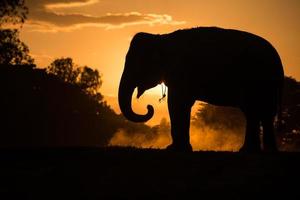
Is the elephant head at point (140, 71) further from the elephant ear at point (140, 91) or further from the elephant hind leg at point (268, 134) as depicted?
the elephant hind leg at point (268, 134)

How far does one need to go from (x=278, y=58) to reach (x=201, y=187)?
7.18 m

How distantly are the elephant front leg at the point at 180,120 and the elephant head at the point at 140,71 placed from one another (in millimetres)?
1082

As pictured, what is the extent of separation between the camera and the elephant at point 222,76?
15.7 metres

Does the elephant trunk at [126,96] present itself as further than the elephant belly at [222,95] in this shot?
Yes

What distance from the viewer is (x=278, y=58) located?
53.4 ft

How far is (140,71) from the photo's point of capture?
56.3 feet

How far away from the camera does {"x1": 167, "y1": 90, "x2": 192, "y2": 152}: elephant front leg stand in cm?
1562

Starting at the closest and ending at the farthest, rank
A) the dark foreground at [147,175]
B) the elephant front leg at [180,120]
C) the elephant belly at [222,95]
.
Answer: the dark foreground at [147,175] → the elephant front leg at [180,120] → the elephant belly at [222,95]


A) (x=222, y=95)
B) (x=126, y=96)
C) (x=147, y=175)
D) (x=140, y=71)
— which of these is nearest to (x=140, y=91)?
(x=126, y=96)

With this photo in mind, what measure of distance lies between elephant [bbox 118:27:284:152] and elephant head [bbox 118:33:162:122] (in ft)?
0.97

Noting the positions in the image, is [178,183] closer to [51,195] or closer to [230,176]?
[230,176]

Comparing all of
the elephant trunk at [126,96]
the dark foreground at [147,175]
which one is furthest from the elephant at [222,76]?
the dark foreground at [147,175]

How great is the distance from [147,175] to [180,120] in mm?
4666

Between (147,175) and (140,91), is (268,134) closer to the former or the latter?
(140,91)
